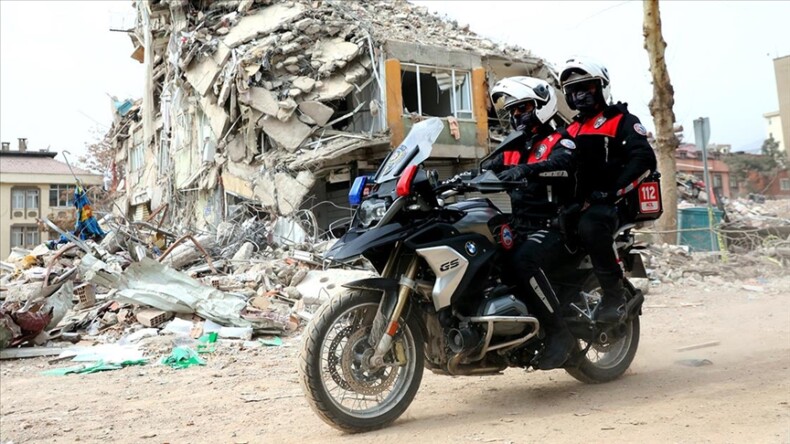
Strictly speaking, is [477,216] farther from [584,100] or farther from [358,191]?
[584,100]

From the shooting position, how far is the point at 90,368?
6609 millimetres

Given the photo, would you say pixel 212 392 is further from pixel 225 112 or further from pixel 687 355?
pixel 225 112

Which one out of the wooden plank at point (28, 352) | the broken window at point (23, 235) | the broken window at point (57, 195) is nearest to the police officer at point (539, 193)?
the wooden plank at point (28, 352)

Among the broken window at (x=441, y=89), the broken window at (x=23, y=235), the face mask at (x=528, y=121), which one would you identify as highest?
the broken window at (x=441, y=89)

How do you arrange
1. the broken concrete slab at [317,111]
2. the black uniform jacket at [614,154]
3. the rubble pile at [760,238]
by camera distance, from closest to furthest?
the black uniform jacket at [614,154] < the rubble pile at [760,238] < the broken concrete slab at [317,111]

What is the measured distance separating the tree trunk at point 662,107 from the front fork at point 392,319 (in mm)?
12133

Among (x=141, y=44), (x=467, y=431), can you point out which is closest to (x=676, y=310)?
(x=467, y=431)

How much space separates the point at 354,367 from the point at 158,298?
5913mm

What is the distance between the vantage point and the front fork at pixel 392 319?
11.3 feet

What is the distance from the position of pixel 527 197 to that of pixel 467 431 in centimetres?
157

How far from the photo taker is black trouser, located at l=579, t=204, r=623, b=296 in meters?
4.04

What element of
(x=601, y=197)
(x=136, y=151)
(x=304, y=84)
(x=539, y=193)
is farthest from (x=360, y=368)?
(x=136, y=151)

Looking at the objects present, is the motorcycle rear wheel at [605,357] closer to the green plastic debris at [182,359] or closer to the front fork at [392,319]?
the front fork at [392,319]

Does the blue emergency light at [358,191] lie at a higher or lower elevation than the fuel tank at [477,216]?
higher
